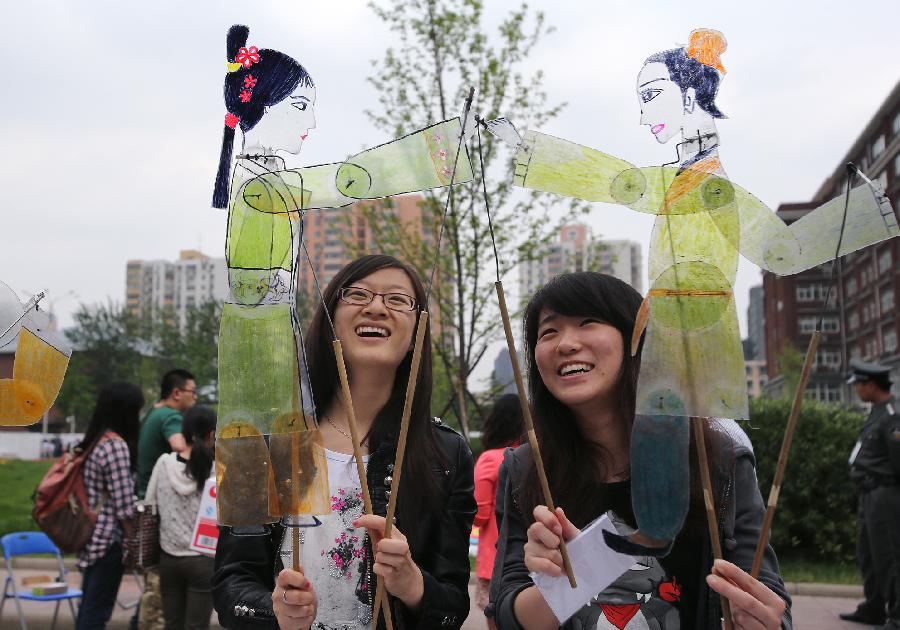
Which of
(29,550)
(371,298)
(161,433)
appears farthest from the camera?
(29,550)

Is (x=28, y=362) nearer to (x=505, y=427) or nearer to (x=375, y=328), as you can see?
(x=375, y=328)

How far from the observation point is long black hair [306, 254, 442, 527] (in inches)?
72.2

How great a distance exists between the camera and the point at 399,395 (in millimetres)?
2012

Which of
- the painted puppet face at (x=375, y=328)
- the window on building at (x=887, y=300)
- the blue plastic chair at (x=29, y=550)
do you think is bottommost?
the blue plastic chair at (x=29, y=550)

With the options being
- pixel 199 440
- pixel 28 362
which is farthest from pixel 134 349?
pixel 28 362

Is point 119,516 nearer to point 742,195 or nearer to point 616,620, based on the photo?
point 616,620

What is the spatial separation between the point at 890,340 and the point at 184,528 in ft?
136

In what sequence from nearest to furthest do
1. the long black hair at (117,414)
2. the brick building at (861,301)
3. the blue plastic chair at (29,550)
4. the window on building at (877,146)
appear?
the long black hair at (117,414) → the blue plastic chair at (29,550) → the brick building at (861,301) → the window on building at (877,146)

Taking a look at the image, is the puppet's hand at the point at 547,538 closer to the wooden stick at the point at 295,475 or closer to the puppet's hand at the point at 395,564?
the puppet's hand at the point at 395,564

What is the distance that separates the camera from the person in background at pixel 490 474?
3613 millimetres

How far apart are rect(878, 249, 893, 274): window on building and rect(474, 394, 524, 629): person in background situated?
1538 inches

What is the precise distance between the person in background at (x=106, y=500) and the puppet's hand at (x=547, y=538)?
3.23 m

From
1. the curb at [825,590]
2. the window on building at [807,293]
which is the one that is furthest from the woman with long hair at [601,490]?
the window on building at [807,293]

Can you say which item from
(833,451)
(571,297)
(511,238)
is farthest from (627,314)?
(833,451)
